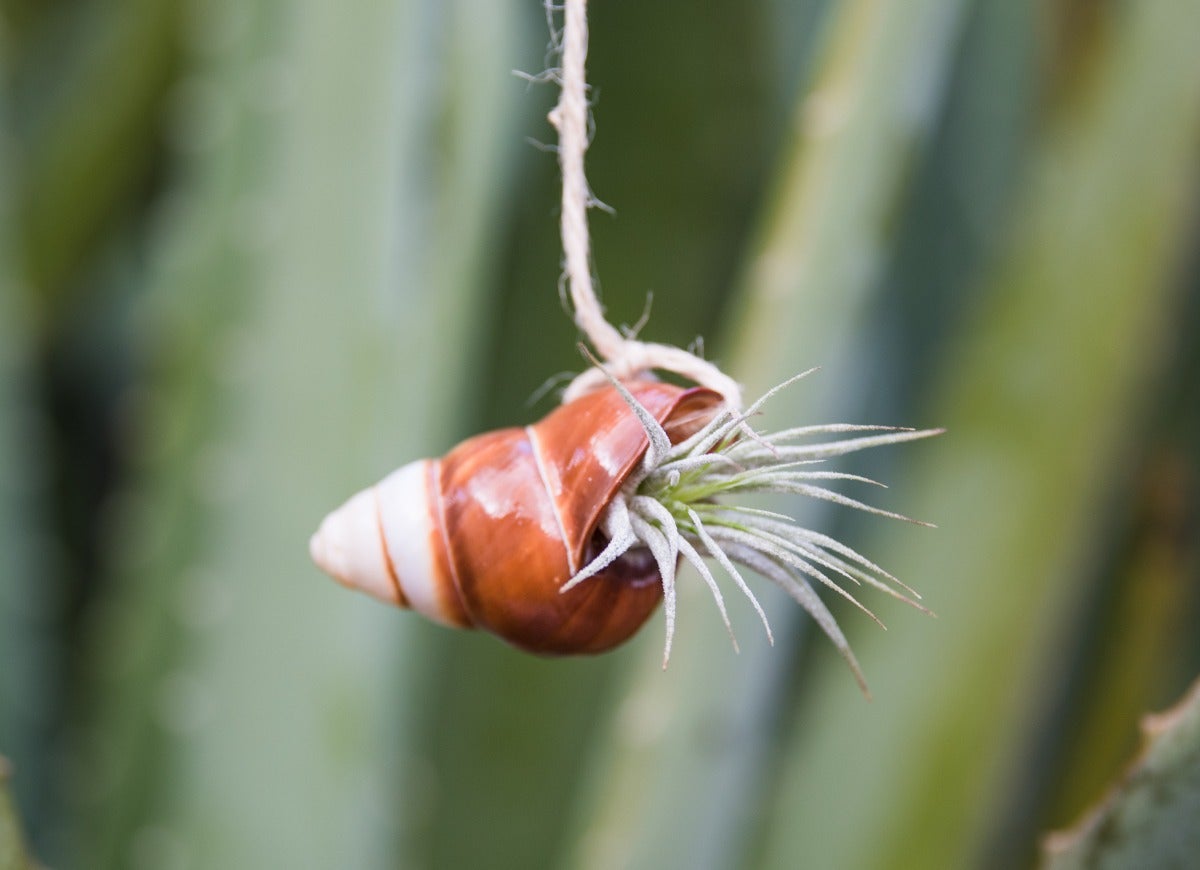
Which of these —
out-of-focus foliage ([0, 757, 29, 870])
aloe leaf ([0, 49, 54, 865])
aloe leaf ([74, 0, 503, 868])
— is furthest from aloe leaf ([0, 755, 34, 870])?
aloe leaf ([0, 49, 54, 865])

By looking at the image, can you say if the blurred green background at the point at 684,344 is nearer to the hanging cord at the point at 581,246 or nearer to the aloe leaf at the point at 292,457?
the aloe leaf at the point at 292,457

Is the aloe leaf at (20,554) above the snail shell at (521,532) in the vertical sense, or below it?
below

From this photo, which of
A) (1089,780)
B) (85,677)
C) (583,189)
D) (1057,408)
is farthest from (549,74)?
(85,677)

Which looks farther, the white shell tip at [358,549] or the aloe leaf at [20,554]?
the aloe leaf at [20,554]

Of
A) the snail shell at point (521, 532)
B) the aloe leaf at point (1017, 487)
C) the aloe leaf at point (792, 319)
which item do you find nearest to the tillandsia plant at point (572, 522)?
the snail shell at point (521, 532)

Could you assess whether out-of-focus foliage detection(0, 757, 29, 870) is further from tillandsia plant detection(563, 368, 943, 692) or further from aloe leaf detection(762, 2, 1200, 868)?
aloe leaf detection(762, 2, 1200, 868)

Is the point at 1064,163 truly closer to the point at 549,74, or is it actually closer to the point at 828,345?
the point at 828,345
